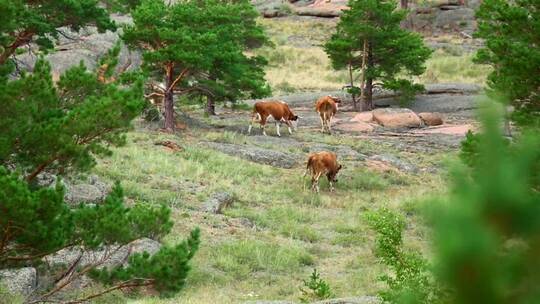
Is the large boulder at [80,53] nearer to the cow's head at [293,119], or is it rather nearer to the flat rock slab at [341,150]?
the cow's head at [293,119]

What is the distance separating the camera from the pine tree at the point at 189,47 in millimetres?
26703

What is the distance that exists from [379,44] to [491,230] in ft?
126

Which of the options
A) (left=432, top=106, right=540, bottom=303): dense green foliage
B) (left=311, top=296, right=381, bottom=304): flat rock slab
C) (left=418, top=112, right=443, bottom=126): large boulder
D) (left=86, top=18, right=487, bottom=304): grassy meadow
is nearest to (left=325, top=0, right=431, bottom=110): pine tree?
(left=418, top=112, right=443, bottom=126): large boulder

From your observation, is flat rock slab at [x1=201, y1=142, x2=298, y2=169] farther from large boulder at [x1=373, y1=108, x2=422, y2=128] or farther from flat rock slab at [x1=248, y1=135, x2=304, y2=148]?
large boulder at [x1=373, y1=108, x2=422, y2=128]

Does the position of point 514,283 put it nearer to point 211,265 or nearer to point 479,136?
point 479,136

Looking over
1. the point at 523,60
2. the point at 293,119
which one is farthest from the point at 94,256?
the point at 293,119

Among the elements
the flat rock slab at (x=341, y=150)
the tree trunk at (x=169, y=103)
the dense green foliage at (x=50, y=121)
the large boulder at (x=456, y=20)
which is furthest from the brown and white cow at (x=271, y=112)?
the large boulder at (x=456, y=20)

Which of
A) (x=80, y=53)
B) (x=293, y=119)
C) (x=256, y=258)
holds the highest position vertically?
(x=80, y=53)

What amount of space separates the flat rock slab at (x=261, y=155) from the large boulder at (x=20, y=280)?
14.6 metres

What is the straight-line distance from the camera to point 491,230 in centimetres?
99

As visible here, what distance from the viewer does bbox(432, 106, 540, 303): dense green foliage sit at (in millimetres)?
964

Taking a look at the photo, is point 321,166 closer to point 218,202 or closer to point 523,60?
point 218,202

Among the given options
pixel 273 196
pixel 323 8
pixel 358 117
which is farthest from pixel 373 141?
pixel 323 8

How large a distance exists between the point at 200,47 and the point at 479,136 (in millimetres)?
26003
